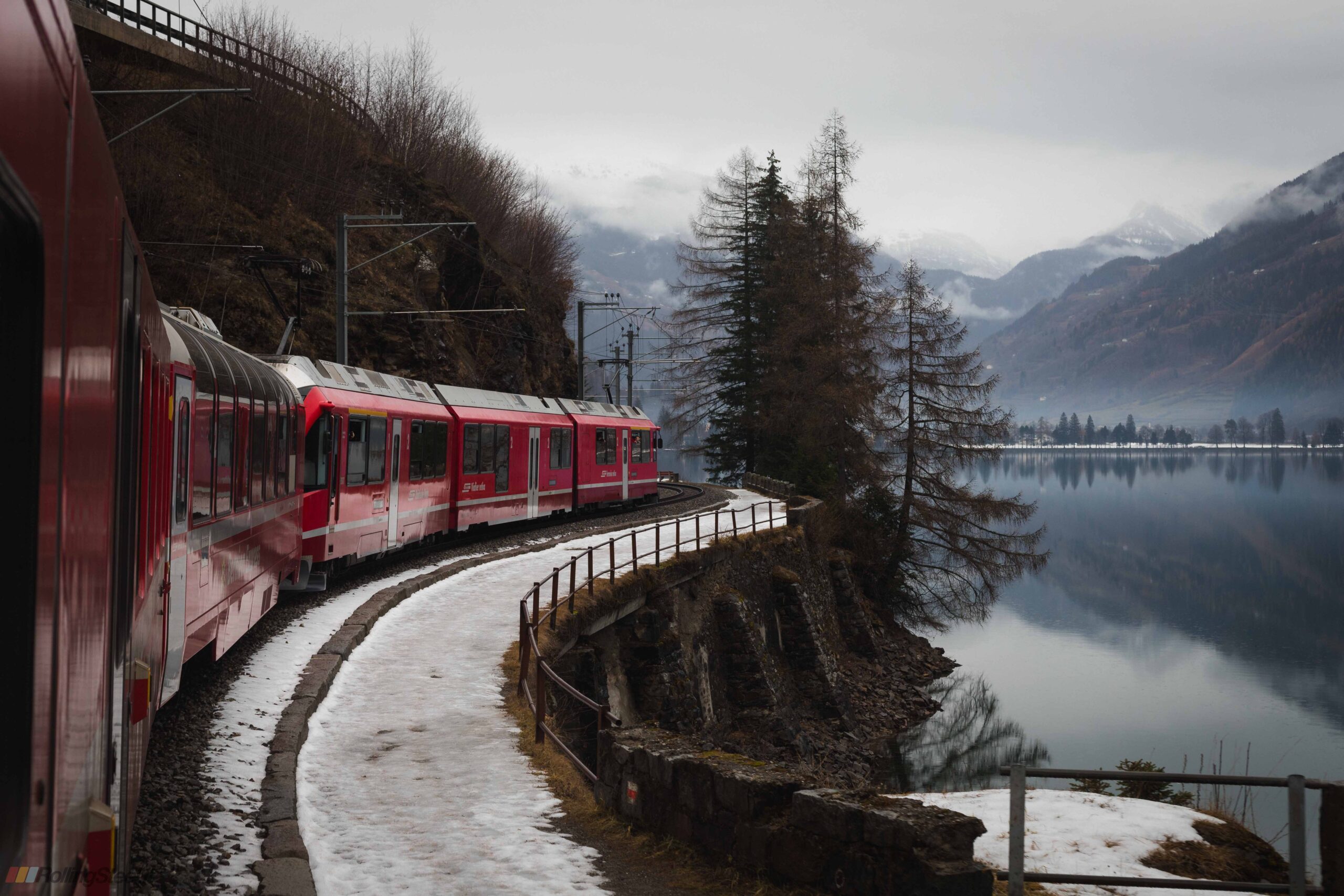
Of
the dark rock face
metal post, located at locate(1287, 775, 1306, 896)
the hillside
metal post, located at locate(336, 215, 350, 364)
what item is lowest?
the dark rock face

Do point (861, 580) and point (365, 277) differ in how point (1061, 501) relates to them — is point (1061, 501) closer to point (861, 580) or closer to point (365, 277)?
point (861, 580)

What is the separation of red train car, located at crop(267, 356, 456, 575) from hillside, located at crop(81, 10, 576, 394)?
731 centimetres

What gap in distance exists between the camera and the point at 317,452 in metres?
16.5

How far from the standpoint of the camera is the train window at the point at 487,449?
2455 centimetres

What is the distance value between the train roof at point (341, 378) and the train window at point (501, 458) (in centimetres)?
385

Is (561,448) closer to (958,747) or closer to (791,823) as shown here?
(958,747)

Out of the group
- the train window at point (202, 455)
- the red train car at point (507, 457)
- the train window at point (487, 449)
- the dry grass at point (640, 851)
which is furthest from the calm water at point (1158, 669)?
the train window at point (487, 449)

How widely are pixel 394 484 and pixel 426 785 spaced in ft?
37.8

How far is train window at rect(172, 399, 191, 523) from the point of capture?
26.9ft

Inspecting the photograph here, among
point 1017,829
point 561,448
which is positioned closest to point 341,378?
point 561,448

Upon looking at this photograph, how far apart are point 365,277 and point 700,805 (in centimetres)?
3452

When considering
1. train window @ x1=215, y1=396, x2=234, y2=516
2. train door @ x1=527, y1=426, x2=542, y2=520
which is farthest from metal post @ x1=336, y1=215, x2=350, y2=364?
train window @ x1=215, y1=396, x2=234, y2=516

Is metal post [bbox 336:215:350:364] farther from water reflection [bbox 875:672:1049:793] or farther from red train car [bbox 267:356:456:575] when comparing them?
water reflection [bbox 875:672:1049:793]

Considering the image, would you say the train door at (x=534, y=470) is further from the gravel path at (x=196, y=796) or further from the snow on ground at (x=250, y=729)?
the gravel path at (x=196, y=796)
